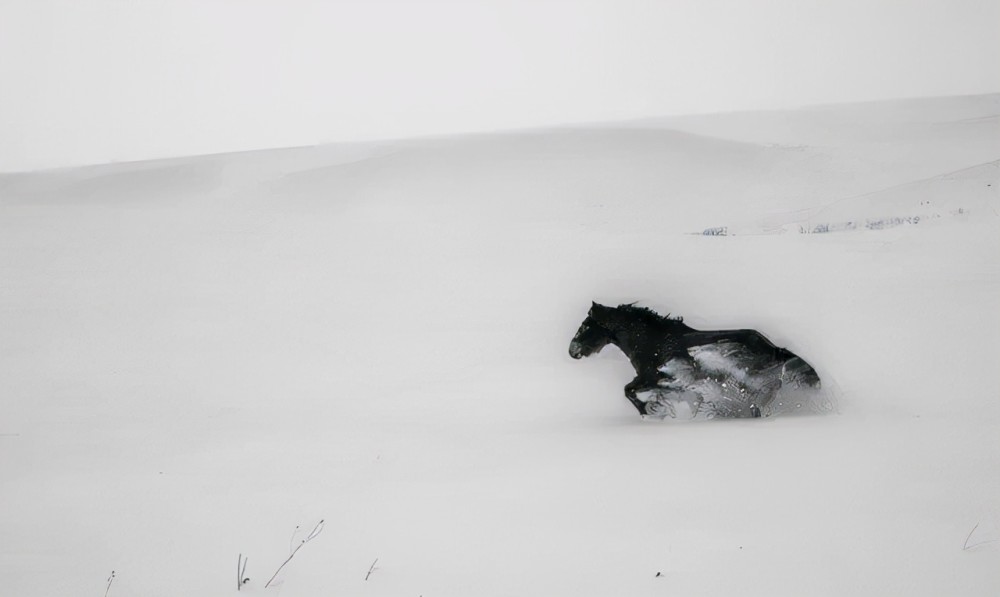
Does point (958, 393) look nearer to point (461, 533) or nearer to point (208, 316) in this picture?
point (461, 533)

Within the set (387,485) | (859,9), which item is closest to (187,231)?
(387,485)

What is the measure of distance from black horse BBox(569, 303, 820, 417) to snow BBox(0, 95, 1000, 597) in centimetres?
5

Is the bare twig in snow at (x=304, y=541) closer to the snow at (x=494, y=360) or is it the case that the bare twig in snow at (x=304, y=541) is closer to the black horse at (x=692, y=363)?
the snow at (x=494, y=360)

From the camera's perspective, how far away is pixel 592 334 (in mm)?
2084

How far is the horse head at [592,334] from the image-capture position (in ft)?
6.81

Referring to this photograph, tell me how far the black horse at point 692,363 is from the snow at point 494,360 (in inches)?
2.1

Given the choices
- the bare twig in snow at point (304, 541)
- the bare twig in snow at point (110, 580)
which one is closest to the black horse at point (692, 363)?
the bare twig in snow at point (304, 541)

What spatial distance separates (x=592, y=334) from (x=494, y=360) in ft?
0.93

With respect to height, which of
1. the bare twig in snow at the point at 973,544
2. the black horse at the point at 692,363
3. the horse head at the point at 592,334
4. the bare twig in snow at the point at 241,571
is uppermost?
the horse head at the point at 592,334

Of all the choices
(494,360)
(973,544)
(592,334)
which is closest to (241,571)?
(494,360)

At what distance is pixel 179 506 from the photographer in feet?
6.07

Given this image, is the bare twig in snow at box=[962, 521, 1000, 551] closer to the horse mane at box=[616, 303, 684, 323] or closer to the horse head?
the horse mane at box=[616, 303, 684, 323]

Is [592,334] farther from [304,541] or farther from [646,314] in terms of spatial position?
[304,541]

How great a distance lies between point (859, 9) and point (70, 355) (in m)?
2.49
